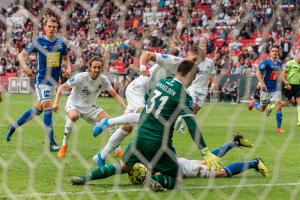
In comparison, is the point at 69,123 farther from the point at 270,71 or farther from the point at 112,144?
the point at 270,71

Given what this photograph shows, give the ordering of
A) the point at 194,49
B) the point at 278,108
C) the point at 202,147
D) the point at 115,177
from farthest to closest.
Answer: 1. the point at 278,108
2. the point at 194,49
3. the point at 115,177
4. the point at 202,147

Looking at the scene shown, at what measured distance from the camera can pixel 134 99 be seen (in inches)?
326

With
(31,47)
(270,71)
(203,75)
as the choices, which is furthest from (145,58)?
(270,71)

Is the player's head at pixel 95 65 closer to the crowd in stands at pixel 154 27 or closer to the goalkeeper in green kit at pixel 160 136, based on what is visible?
the crowd in stands at pixel 154 27

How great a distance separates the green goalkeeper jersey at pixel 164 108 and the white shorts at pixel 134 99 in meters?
1.84

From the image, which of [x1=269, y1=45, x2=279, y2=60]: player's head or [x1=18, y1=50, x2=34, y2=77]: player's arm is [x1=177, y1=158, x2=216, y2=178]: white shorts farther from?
[x1=269, y1=45, x2=279, y2=60]: player's head

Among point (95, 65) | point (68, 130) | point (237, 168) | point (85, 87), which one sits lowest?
point (68, 130)

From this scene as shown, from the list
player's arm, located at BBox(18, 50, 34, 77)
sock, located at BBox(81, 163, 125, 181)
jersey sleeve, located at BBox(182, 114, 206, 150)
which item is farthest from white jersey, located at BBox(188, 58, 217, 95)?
jersey sleeve, located at BBox(182, 114, 206, 150)

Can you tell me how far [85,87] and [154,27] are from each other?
127 centimetres

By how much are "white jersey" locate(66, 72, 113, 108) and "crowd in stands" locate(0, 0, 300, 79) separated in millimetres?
380

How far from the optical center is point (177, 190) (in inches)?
237

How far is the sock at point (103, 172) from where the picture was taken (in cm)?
610

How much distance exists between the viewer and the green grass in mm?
5805

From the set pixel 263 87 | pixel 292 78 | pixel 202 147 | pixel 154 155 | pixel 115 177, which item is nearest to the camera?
pixel 202 147
